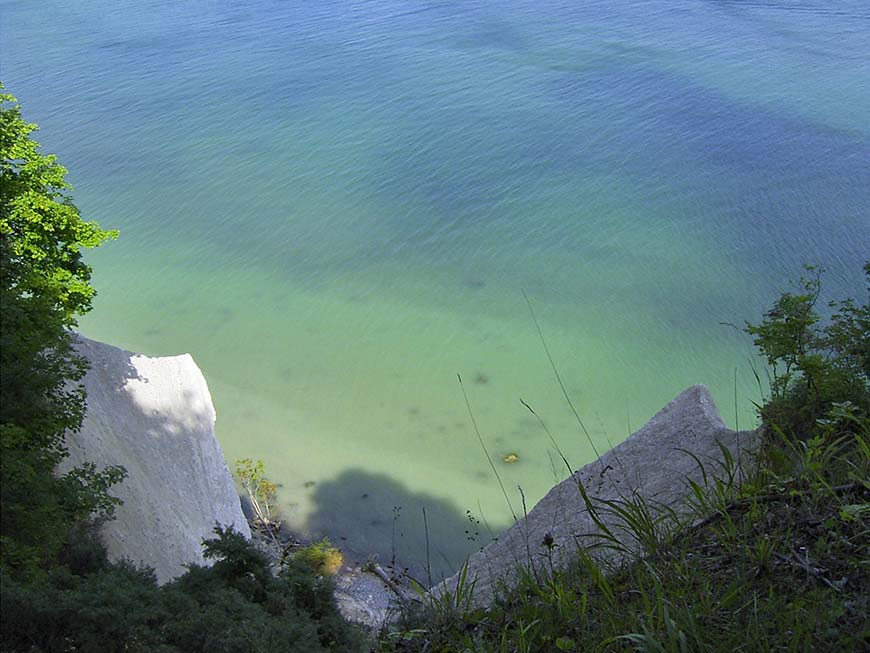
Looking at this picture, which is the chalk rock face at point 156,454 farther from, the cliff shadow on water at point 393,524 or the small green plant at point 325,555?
the cliff shadow on water at point 393,524

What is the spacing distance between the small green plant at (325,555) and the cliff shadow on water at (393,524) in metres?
0.42

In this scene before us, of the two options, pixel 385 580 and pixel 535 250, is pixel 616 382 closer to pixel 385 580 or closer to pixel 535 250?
pixel 535 250

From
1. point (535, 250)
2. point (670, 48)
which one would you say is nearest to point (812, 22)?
point (670, 48)

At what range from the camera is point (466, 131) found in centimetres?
3147

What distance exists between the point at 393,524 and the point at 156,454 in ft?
17.3

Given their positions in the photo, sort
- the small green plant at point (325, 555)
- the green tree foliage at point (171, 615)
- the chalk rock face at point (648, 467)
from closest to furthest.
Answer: the green tree foliage at point (171, 615)
the chalk rock face at point (648, 467)
the small green plant at point (325, 555)

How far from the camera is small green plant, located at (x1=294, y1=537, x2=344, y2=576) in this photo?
525 inches

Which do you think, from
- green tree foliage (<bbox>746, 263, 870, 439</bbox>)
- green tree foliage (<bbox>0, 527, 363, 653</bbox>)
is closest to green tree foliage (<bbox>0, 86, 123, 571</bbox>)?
green tree foliage (<bbox>0, 527, 363, 653</bbox>)

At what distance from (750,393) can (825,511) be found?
16883 mm

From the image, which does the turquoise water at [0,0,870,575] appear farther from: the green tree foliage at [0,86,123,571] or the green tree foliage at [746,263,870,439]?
the green tree foliage at [0,86,123,571]

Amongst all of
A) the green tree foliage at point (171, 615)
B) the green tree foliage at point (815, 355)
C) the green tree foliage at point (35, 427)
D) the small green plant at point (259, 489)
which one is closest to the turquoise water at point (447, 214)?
the small green plant at point (259, 489)

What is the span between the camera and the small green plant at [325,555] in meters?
13.3

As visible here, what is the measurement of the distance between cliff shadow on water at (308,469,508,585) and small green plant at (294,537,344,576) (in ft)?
1.38

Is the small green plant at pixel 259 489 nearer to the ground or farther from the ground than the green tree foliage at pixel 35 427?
nearer to the ground
